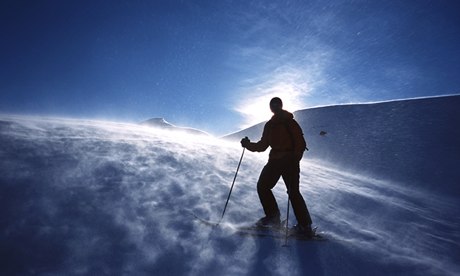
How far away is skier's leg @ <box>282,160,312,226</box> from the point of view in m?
4.09

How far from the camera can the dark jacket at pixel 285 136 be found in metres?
4.21

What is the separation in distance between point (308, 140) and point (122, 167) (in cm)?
2414

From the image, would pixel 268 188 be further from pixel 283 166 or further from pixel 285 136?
pixel 285 136

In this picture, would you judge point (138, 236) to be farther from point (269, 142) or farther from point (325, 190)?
point (325, 190)

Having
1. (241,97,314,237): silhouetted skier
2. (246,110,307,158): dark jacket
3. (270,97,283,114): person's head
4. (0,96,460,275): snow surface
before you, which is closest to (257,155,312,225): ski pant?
(241,97,314,237): silhouetted skier

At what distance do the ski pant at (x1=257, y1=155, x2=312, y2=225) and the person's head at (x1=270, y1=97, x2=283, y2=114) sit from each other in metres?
0.78

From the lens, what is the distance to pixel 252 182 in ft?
21.8

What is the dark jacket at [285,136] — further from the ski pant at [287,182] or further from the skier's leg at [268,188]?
the skier's leg at [268,188]

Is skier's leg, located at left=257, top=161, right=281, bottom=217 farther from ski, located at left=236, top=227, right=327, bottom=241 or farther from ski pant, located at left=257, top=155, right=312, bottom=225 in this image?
ski, located at left=236, top=227, right=327, bottom=241

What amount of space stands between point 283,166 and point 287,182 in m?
0.26

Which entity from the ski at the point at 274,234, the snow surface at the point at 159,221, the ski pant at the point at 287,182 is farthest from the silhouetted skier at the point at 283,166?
the snow surface at the point at 159,221

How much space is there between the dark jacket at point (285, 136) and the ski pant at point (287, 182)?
0.10 meters

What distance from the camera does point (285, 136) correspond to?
14.1 feet

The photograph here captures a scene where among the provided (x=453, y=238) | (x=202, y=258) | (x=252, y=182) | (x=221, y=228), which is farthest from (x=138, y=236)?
(x=453, y=238)
